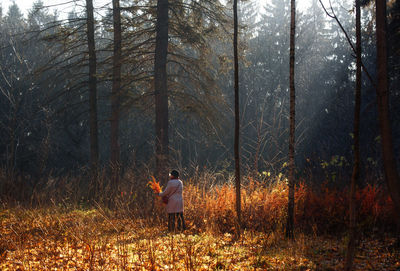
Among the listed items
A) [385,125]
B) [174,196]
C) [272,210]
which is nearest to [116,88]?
[174,196]

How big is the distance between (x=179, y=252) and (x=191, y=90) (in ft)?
61.7

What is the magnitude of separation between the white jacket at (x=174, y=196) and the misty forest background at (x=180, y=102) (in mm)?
1398

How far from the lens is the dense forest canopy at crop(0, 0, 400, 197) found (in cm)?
1338

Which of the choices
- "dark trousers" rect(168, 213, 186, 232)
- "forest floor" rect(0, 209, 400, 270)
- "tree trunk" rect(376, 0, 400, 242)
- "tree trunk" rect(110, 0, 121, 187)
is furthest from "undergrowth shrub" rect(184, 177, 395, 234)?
"tree trunk" rect(110, 0, 121, 187)

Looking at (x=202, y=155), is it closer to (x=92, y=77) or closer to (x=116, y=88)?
(x=92, y=77)

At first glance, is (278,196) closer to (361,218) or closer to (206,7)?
(361,218)

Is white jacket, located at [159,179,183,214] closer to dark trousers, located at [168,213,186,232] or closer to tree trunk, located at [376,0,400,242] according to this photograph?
dark trousers, located at [168,213,186,232]

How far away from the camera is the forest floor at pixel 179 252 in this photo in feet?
19.0

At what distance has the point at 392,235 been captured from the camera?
8.78m

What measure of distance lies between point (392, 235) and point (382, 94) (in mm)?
3948

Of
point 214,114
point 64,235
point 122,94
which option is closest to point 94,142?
point 122,94

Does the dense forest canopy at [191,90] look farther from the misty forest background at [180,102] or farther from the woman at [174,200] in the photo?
the woman at [174,200]

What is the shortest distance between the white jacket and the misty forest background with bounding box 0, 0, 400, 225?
140 cm

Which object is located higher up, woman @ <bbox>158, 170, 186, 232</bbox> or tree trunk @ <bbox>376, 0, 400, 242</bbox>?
tree trunk @ <bbox>376, 0, 400, 242</bbox>
